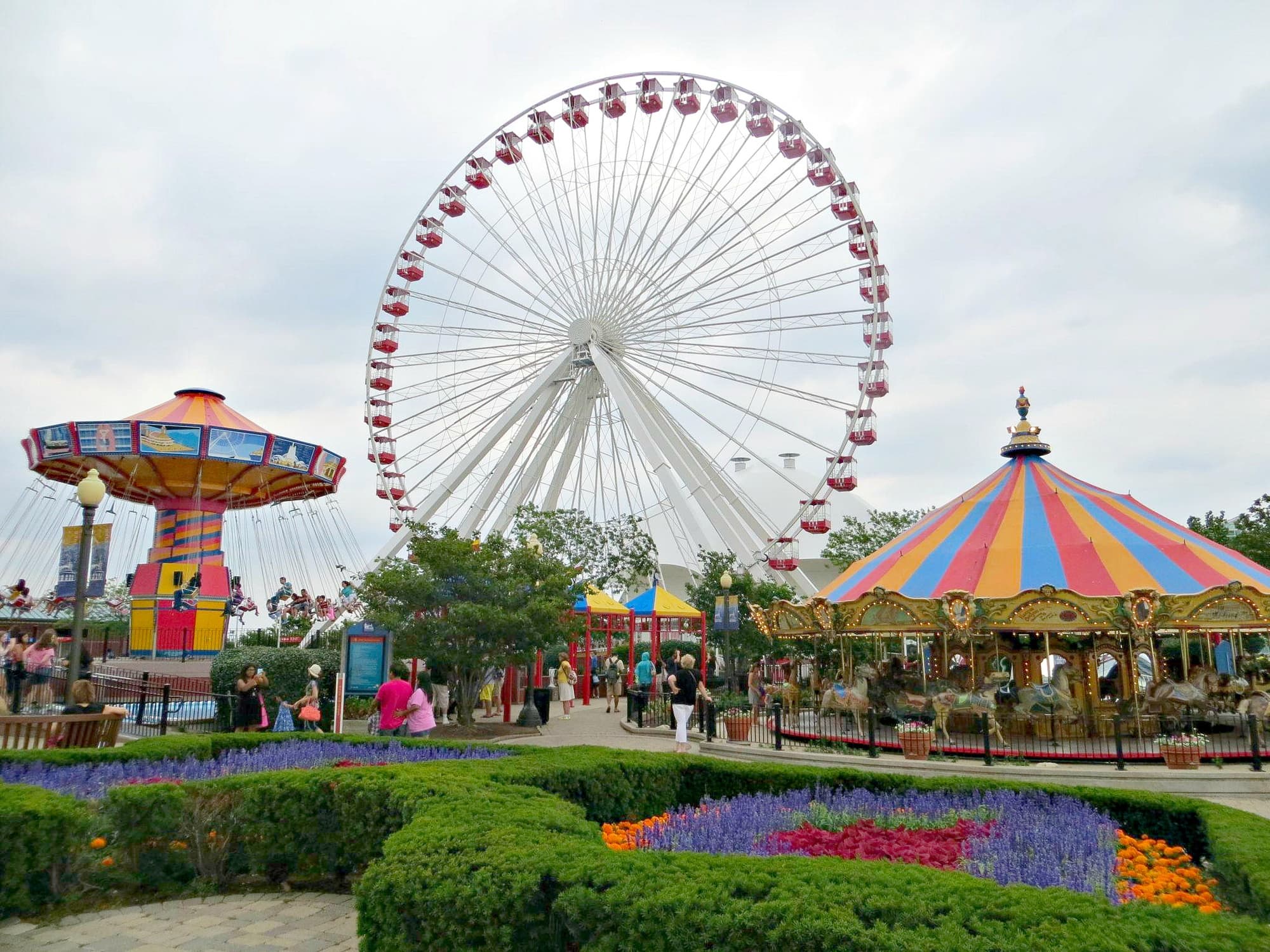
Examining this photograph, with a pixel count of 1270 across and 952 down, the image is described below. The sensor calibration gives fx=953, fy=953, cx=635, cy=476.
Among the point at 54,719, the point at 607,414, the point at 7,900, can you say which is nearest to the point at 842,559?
Result: the point at 607,414

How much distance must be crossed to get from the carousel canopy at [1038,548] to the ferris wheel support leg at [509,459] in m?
9.80

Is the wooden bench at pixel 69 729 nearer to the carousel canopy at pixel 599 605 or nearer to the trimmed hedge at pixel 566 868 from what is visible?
the trimmed hedge at pixel 566 868

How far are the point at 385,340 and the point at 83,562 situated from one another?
18.1 meters

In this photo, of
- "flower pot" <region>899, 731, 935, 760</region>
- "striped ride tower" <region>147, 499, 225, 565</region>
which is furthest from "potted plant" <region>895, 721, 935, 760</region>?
"striped ride tower" <region>147, 499, 225, 565</region>

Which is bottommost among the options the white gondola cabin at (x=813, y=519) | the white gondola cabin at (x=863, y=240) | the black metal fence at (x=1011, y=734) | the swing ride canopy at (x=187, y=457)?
the black metal fence at (x=1011, y=734)

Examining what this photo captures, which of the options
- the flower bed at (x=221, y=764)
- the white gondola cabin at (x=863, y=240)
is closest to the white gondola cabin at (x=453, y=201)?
the white gondola cabin at (x=863, y=240)

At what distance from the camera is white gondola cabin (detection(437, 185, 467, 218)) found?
26.0 meters

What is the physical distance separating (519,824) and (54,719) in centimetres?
620

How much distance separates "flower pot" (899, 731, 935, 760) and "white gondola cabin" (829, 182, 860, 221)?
14.5m

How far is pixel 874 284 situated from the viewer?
23.5 meters

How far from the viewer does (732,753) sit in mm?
13836

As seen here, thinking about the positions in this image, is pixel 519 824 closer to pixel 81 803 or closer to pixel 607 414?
pixel 81 803

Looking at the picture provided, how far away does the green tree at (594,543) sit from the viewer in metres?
24.8

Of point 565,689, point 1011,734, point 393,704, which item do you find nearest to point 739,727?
point 1011,734
